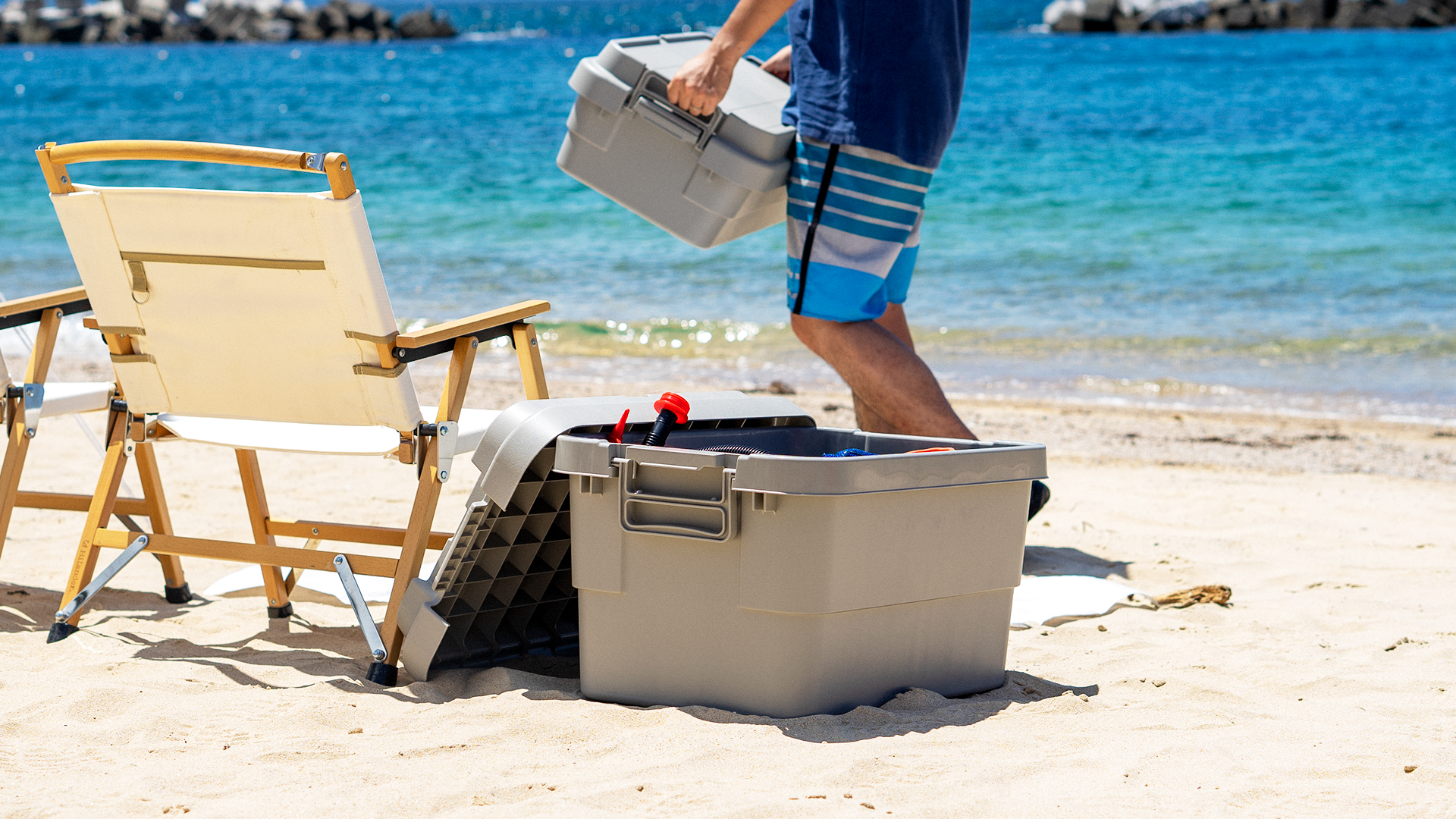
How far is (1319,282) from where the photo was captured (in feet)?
28.3

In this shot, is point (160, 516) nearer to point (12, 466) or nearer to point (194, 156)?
point (12, 466)

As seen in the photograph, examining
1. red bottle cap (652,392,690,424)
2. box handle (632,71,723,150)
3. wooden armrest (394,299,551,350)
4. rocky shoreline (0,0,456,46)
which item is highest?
rocky shoreline (0,0,456,46)

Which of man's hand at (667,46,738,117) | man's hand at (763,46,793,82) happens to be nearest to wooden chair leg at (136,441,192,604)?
man's hand at (667,46,738,117)

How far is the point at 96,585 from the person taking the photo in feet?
8.65

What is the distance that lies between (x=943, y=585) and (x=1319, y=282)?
7405mm

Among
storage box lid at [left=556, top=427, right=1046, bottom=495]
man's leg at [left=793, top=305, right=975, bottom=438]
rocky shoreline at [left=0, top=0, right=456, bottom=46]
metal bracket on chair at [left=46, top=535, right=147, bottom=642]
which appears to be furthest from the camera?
rocky shoreline at [left=0, top=0, right=456, bottom=46]

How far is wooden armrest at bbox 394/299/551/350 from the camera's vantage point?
245 centimetres

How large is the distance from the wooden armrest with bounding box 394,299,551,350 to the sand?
2.04ft

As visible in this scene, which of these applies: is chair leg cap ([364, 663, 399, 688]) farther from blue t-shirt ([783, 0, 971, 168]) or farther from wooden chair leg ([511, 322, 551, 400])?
blue t-shirt ([783, 0, 971, 168])

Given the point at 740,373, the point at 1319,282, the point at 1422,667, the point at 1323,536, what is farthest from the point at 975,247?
the point at 1422,667

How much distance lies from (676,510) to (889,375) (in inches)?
43.8

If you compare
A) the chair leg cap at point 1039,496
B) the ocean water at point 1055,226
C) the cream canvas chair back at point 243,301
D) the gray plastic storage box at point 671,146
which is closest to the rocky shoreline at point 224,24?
the ocean water at point 1055,226

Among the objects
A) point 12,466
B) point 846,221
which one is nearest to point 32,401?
point 12,466

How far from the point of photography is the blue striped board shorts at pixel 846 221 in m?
2.97
